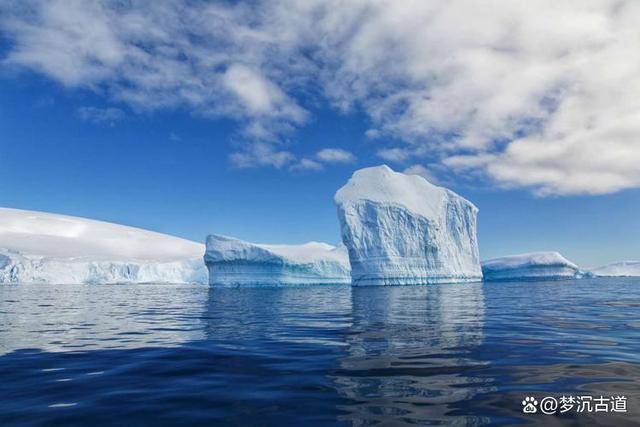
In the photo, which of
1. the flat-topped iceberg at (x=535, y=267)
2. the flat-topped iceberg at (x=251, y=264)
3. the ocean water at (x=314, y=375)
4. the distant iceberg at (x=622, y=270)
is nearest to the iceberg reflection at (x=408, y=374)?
the ocean water at (x=314, y=375)

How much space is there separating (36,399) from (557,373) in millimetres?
7002

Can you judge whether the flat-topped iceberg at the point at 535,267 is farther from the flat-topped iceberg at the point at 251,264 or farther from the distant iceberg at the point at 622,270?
the distant iceberg at the point at 622,270

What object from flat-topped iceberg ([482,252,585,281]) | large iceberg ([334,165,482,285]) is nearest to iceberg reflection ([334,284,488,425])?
large iceberg ([334,165,482,285])

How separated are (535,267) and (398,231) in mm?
32926

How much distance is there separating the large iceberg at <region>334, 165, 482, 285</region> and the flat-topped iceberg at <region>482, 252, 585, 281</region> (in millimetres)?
14330

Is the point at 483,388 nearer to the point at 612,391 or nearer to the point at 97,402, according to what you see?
the point at 612,391

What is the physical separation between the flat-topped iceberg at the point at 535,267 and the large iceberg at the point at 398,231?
47.0 feet

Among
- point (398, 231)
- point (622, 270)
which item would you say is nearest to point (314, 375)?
point (398, 231)

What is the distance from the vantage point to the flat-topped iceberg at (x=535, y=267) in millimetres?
73500

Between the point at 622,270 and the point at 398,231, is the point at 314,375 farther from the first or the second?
the point at 622,270

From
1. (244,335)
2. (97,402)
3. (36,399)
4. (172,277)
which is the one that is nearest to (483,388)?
(97,402)

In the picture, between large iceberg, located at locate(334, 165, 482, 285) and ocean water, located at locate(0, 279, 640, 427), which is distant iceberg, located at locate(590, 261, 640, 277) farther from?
ocean water, located at locate(0, 279, 640, 427)

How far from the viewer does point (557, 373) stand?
601 cm

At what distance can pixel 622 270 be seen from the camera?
125938mm
